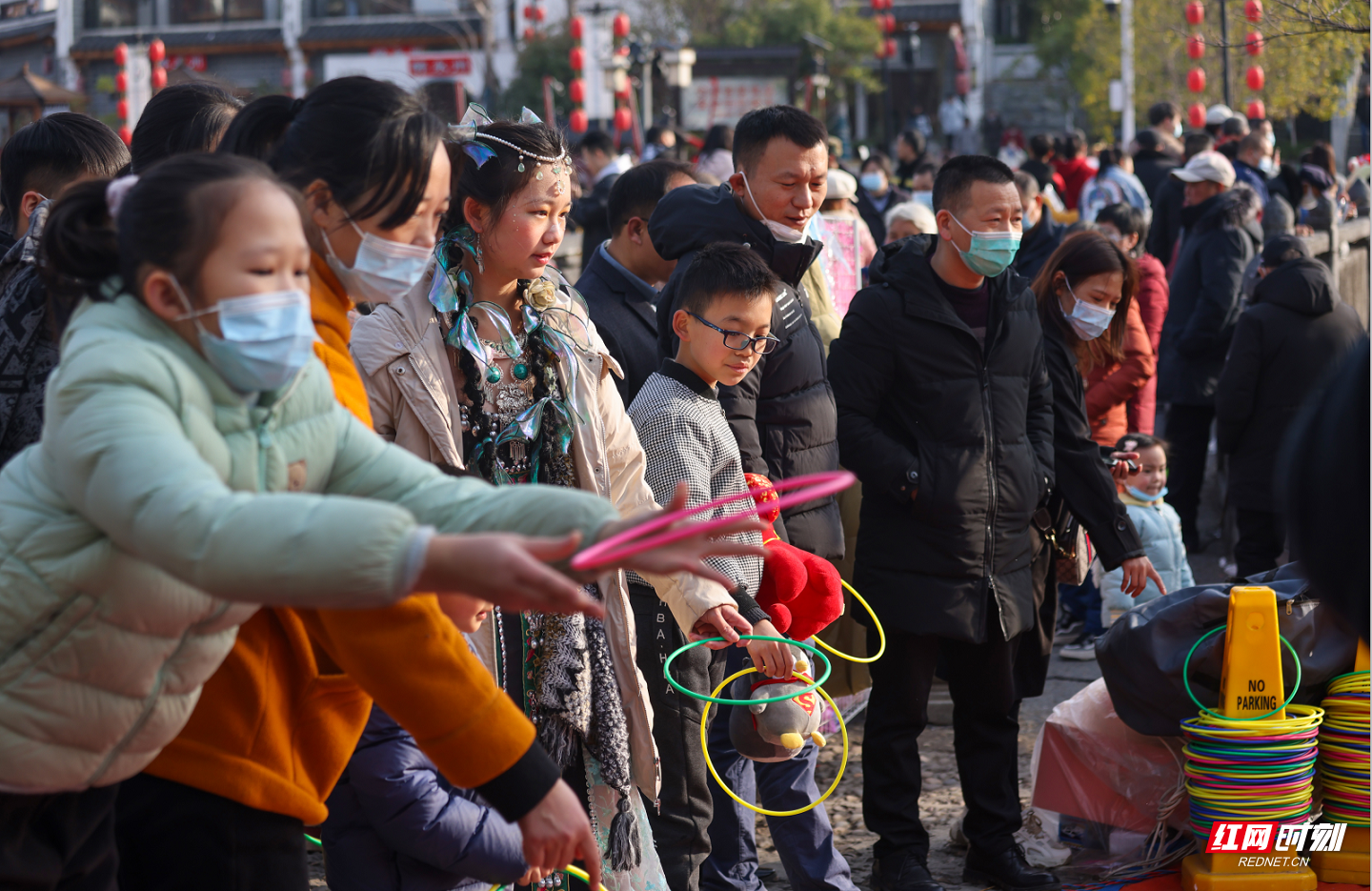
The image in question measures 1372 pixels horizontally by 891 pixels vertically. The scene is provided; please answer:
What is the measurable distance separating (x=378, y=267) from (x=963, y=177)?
95.7 inches

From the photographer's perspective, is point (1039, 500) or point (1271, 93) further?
point (1271, 93)

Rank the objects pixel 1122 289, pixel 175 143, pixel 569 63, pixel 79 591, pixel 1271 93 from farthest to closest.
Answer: pixel 569 63 < pixel 1271 93 < pixel 1122 289 < pixel 175 143 < pixel 79 591

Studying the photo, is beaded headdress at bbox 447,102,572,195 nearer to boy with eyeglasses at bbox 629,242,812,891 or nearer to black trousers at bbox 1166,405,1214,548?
boy with eyeglasses at bbox 629,242,812,891

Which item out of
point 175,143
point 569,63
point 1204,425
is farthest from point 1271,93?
point 175,143

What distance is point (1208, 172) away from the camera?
27.6ft

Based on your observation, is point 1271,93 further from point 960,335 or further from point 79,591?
point 79,591

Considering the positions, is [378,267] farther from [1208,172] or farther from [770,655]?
[1208,172]

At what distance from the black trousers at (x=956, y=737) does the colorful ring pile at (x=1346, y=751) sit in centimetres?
87

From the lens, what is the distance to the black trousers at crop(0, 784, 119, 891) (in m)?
1.64

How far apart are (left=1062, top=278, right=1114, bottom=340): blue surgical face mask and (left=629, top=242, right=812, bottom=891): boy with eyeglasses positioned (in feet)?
5.86

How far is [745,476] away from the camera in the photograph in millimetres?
3348

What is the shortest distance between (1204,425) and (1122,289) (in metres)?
3.00

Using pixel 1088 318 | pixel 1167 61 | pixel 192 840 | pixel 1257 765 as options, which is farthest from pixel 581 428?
pixel 1167 61

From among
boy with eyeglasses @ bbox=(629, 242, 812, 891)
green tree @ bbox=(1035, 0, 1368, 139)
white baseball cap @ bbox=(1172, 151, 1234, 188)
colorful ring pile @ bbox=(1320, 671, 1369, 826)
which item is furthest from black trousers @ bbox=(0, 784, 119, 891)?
green tree @ bbox=(1035, 0, 1368, 139)
